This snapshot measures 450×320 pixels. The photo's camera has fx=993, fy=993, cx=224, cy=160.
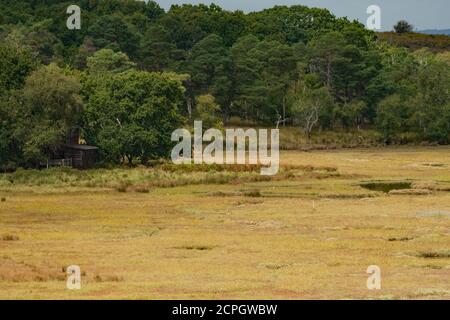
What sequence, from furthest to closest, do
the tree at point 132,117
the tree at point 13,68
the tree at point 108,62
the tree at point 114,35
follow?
1. the tree at point 114,35
2. the tree at point 108,62
3. the tree at point 132,117
4. the tree at point 13,68

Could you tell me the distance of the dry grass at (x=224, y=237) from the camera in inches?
1660

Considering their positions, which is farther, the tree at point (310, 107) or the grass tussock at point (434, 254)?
Answer: the tree at point (310, 107)

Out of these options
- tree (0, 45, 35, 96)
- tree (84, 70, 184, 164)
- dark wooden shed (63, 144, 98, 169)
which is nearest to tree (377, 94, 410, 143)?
tree (84, 70, 184, 164)

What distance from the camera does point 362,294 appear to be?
39.4 m

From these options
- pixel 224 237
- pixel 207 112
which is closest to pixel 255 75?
pixel 207 112

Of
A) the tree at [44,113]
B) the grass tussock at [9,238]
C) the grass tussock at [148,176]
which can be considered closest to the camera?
the grass tussock at [9,238]

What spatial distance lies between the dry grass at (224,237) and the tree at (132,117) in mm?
6905

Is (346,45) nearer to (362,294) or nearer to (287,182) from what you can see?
(287,182)

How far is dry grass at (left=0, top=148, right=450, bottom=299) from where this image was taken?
42156mm

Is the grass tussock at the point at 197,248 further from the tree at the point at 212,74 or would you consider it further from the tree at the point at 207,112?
the tree at the point at 212,74

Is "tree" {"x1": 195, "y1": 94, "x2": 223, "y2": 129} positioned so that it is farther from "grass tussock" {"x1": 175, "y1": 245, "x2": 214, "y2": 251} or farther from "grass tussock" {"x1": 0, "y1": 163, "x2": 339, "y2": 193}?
"grass tussock" {"x1": 175, "y1": 245, "x2": 214, "y2": 251}

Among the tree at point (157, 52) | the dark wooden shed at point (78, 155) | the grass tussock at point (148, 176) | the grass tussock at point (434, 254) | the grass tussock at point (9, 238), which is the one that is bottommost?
the grass tussock at point (434, 254)

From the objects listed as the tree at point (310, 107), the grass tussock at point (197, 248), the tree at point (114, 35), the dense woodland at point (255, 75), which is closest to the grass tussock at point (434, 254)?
the grass tussock at point (197, 248)
